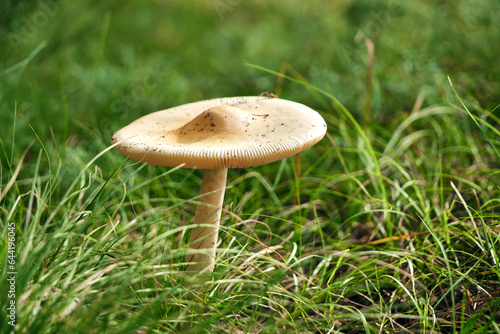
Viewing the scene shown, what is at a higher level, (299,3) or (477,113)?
(299,3)

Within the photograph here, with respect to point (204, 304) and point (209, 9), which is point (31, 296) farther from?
point (209, 9)

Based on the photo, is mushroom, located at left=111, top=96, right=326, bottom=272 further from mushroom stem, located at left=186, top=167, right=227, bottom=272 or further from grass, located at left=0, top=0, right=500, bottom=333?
grass, located at left=0, top=0, right=500, bottom=333

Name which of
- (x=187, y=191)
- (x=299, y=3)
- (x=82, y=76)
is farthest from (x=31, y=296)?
(x=299, y=3)

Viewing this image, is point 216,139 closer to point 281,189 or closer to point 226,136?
point 226,136

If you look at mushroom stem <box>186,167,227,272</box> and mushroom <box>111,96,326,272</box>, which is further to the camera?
mushroom stem <box>186,167,227,272</box>

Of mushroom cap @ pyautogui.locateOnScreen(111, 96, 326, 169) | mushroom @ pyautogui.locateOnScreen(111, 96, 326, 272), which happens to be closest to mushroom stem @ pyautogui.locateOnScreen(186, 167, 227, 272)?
mushroom @ pyautogui.locateOnScreen(111, 96, 326, 272)

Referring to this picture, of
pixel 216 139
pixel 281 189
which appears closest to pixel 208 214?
pixel 216 139
